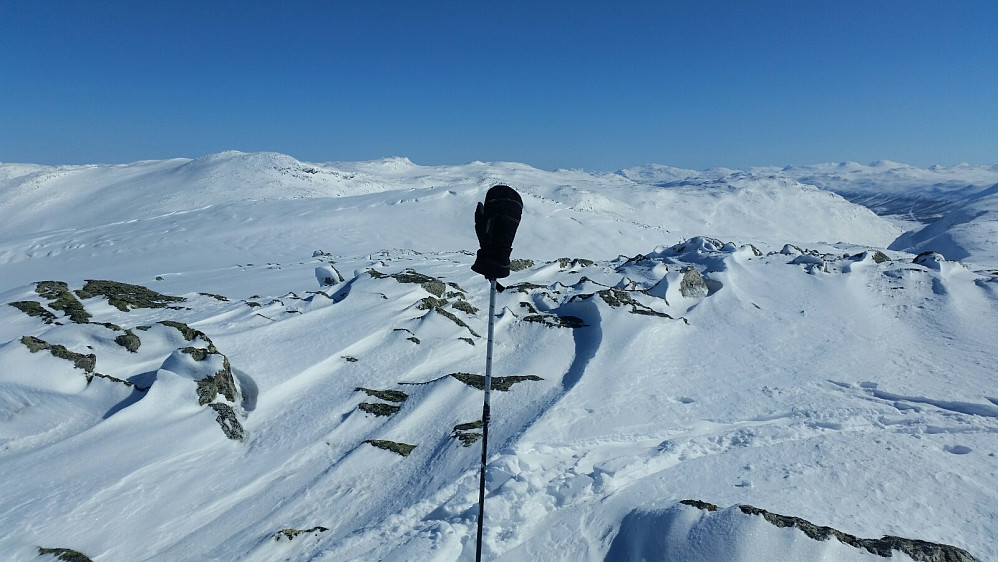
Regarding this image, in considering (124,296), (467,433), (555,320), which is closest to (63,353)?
(467,433)

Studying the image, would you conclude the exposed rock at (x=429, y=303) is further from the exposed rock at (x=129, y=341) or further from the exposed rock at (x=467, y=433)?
the exposed rock at (x=129, y=341)

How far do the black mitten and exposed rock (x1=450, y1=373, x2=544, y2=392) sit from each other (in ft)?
16.6

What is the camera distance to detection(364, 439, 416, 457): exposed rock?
784 cm

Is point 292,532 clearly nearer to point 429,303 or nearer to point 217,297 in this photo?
point 429,303

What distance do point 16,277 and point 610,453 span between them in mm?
34734

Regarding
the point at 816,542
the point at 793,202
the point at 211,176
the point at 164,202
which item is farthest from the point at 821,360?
the point at 793,202

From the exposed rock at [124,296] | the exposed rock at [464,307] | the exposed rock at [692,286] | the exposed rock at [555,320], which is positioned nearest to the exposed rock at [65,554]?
the exposed rock at [555,320]

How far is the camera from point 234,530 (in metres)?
6.34

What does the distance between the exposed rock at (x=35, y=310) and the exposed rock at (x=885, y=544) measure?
1426cm

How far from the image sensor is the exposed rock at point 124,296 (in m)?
13.9

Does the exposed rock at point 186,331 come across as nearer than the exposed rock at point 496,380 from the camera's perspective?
No

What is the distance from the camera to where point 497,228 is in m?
4.70

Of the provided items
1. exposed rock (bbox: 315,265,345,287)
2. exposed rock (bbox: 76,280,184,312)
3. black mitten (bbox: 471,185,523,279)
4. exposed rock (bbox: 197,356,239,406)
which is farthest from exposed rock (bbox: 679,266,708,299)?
exposed rock (bbox: 76,280,184,312)

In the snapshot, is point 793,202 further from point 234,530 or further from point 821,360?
point 234,530
